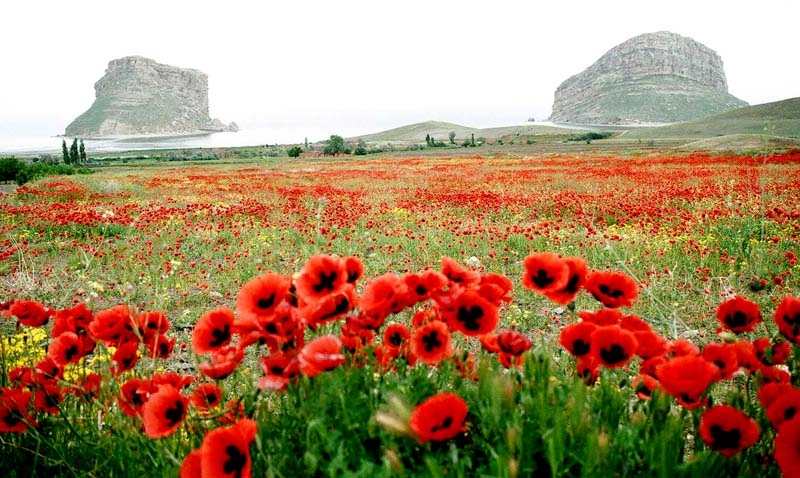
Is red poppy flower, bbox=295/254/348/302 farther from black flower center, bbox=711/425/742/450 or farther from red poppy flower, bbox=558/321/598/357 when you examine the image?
black flower center, bbox=711/425/742/450

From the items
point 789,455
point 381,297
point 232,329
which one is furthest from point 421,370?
point 789,455

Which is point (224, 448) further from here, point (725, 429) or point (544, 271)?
→ point (725, 429)

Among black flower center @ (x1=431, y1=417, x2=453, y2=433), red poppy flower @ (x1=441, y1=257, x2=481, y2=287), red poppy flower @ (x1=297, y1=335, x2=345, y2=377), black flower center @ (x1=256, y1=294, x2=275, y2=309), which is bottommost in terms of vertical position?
black flower center @ (x1=431, y1=417, x2=453, y2=433)

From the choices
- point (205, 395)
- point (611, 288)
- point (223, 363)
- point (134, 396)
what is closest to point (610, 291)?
point (611, 288)

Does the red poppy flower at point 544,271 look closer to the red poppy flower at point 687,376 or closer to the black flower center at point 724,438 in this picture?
the red poppy flower at point 687,376

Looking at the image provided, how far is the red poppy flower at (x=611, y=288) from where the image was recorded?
5.18 ft

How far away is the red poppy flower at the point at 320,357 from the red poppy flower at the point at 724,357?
1.05 metres

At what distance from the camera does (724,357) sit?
138 cm

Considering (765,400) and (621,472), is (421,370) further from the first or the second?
(765,400)

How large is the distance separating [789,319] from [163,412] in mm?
1867

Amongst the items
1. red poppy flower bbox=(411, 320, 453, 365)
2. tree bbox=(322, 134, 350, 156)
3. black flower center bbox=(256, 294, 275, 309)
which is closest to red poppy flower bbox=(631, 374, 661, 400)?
red poppy flower bbox=(411, 320, 453, 365)

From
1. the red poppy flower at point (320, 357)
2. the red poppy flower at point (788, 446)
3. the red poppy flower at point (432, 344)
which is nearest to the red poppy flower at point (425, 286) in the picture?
the red poppy flower at point (432, 344)

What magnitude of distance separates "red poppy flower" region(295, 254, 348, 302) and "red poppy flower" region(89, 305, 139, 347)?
25.5 inches

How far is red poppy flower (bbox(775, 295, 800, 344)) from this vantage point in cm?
144
